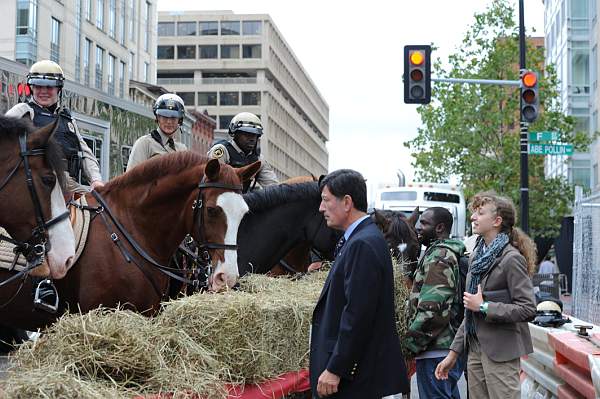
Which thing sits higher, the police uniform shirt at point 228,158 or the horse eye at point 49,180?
the police uniform shirt at point 228,158

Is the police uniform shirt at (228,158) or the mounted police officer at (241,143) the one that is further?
the mounted police officer at (241,143)

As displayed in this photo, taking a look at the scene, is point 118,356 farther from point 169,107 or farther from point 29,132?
point 169,107

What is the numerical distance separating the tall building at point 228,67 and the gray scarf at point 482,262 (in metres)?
110

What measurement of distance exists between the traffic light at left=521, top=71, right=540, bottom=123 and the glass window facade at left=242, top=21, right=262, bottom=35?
108 meters

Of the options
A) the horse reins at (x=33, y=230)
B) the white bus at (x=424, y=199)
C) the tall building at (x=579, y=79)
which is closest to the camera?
the horse reins at (x=33, y=230)

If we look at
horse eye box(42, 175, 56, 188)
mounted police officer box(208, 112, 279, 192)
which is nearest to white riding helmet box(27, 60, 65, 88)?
mounted police officer box(208, 112, 279, 192)

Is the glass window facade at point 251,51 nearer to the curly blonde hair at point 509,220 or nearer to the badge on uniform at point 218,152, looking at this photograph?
the badge on uniform at point 218,152

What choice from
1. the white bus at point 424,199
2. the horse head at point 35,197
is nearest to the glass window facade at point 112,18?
the white bus at point 424,199

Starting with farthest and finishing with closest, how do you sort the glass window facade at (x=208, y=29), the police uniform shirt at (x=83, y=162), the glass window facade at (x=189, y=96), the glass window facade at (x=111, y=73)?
the glass window facade at (x=208, y=29) < the glass window facade at (x=189, y=96) < the glass window facade at (x=111, y=73) < the police uniform shirt at (x=83, y=162)

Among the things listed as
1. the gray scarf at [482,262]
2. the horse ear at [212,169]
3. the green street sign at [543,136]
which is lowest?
the gray scarf at [482,262]

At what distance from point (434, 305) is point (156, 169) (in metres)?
2.53

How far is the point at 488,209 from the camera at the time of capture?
22.5 ft

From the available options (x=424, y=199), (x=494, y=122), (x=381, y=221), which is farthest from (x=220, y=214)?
(x=494, y=122)

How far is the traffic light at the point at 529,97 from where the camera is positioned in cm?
1930
